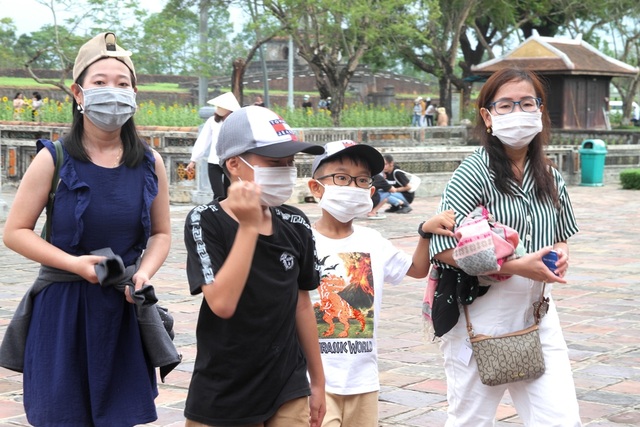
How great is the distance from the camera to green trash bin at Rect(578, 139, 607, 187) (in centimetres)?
2372

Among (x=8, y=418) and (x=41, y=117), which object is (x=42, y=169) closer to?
(x=8, y=418)

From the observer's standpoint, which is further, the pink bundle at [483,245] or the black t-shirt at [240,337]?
the pink bundle at [483,245]

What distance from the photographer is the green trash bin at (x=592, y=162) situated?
2372 cm

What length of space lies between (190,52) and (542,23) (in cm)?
2141

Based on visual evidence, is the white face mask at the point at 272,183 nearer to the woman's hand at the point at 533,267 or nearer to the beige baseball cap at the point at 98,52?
the beige baseball cap at the point at 98,52

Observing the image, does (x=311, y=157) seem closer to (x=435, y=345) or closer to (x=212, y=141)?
(x=212, y=141)

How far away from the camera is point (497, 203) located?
388cm

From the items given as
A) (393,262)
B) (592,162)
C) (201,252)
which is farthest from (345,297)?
(592,162)

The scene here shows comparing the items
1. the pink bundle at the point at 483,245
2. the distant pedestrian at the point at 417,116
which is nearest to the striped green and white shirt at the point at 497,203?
the pink bundle at the point at 483,245

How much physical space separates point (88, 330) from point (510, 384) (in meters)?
1.55

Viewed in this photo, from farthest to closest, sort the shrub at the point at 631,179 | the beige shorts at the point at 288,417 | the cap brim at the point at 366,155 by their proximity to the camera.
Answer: the shrub at the point at 631,179
the cap brim at the point at 366,155
the beige shorts at the point at 288,417

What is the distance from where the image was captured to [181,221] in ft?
48.6

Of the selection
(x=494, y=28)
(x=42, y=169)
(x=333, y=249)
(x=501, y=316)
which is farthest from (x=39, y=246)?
(x=494, y=28)

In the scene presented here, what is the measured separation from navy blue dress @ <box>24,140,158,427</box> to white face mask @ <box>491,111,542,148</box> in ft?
4.48
